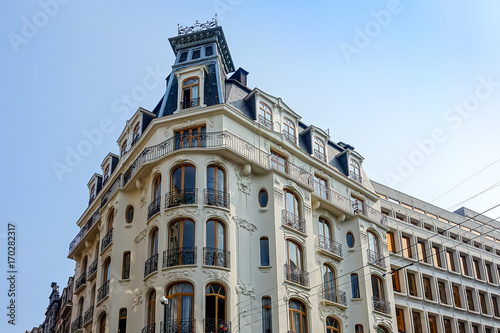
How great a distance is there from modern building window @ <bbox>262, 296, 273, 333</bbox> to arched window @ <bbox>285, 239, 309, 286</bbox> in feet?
6.30

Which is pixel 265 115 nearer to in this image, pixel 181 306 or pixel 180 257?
pixel 180 257

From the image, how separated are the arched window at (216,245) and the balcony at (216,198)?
101 centimetres

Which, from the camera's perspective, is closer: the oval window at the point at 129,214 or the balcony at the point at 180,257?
the balcony at the point at 180,257

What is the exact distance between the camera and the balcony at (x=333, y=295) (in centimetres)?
3806

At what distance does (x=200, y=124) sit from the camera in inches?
1503

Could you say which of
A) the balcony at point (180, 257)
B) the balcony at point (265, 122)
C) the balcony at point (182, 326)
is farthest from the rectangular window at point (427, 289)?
the balcony at point (182, 326)

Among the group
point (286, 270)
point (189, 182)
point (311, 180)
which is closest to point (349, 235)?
point (311, 180)

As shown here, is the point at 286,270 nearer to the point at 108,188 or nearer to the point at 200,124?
the point at 200,124

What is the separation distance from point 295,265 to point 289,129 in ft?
33.2

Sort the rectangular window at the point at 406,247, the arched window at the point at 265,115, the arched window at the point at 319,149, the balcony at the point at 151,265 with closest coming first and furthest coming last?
1. the balcony at the point at 151,265
2. the arched window at the point at 265,115
3. the arched window at the point at 319,149
4. the rectangular window at the point at 406,247

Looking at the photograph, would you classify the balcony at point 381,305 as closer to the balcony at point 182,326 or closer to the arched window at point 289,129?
the arched window at point 289,129

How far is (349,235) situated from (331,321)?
7005 mm

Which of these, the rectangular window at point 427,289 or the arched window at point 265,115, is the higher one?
the arched window at point 265,115

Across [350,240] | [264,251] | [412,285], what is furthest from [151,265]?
[412,285]
